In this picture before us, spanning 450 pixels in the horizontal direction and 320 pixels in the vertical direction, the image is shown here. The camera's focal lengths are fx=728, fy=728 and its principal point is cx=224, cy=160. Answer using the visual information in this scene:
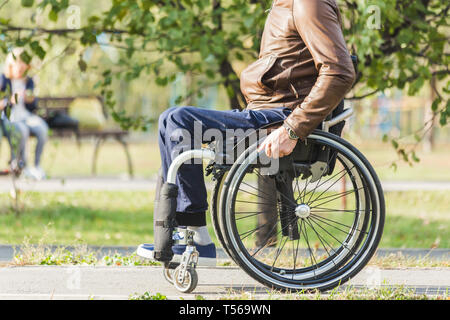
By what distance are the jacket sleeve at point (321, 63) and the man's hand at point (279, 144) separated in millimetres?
52

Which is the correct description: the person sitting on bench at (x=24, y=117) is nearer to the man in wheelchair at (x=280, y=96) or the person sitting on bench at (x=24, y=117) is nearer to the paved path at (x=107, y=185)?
the paved path at (x=107, y=185)

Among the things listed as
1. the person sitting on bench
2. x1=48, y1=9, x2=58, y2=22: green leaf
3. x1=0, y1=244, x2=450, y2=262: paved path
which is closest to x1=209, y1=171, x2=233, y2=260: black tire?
x1=0, y1=244, x2=450, y2=262: paved path

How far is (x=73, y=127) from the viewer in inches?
449

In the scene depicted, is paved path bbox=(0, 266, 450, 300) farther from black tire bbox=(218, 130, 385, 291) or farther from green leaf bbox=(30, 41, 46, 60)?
green leaf bbox=(30, 41, 46, 60)

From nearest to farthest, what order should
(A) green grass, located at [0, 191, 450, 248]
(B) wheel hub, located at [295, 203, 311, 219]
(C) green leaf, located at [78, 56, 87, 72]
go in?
1. (B) wheel hub, located at [295, 203, 311, 219]
2. (C) green leaf, located at [78, 56, 87, 72]
3. (A) green grass, located at [0, 191, 450, 248]

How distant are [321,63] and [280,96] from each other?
28 centimetres

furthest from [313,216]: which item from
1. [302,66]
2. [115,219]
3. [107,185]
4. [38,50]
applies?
[107,185]

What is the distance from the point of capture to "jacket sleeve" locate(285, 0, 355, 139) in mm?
3100

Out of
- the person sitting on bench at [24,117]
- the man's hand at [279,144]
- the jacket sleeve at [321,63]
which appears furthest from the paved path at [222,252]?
the person sitting on bench at [24,117]

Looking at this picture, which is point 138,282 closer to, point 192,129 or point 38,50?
point 192,129

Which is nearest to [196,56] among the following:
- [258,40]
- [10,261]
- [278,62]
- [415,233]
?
[258,40]

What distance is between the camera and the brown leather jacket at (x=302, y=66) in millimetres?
3104

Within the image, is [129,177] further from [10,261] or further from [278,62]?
[278,62]
